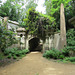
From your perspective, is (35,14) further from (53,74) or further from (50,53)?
(53,74)

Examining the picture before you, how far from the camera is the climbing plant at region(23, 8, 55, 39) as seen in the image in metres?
9.19

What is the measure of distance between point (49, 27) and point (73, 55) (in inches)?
167

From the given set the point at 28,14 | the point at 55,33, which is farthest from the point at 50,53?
the point at 28,14

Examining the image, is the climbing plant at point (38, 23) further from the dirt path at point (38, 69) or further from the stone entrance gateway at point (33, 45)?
the dirt path at point (38, 69)

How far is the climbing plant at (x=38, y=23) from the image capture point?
9188 mm

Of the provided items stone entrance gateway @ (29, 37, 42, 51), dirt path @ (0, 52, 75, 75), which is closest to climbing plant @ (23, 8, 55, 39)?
stone entrance gateway @ (29, 37, 42, 51)

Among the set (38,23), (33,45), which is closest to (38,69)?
(38,23)

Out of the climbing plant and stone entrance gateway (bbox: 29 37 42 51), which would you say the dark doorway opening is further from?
the climbing plant

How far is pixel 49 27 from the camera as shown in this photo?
29.9 ft

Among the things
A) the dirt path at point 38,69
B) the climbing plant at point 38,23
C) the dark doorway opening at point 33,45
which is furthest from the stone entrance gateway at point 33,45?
the dirt path at point 38,69

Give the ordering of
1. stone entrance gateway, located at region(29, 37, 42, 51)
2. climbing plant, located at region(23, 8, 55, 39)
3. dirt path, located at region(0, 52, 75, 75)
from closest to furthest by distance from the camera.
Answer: dirt path, located at region(0, 52, 75, 75), climbing plant, located at region(23, 8, 55, 39), stone entrance gateway, located at region(29, 37, 42, 51)

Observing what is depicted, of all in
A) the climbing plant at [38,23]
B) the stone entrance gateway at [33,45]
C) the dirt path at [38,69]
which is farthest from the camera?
the stone entrance gateway at [33,45]

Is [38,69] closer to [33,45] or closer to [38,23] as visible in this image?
[38,23]

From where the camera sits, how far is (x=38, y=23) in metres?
9.28
